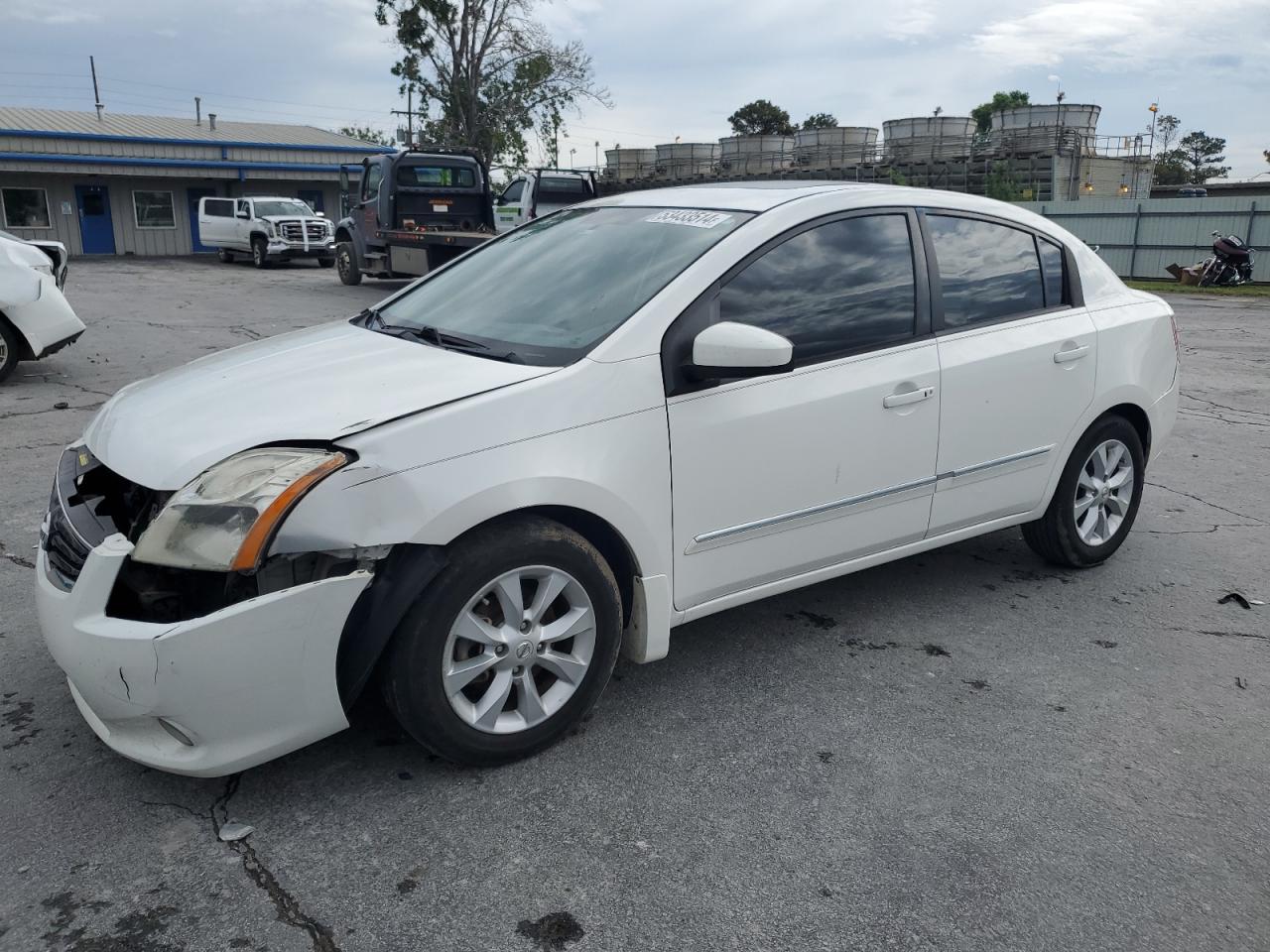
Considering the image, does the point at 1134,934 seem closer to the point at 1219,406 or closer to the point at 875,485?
the point at 875,485

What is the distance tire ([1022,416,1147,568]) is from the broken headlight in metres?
3.18

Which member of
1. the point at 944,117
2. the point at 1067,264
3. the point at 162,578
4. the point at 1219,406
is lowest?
the point at 1219,406

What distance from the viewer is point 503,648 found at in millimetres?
2842

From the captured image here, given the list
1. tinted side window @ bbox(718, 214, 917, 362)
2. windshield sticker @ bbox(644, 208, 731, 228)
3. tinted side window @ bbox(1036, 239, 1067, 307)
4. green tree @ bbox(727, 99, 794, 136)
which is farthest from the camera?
green tree @ bbox(727, 99, 794, 136)

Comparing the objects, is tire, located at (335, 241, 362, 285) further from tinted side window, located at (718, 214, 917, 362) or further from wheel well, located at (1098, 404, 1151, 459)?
tinted side window, located at (718, 214, 917, 362)

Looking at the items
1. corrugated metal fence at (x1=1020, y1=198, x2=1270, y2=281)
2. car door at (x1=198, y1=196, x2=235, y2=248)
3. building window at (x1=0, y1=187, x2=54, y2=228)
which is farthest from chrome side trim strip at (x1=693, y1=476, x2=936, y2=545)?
building window at (x1=0, y1=187, x2=54, y2=228)

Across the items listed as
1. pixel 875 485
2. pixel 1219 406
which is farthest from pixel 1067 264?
pixel 1219 406

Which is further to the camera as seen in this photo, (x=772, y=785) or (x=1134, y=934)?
(x=772, y=785)

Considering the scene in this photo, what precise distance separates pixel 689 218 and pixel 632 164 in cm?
4499

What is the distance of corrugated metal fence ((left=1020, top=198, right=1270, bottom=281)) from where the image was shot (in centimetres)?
2416

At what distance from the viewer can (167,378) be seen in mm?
3432

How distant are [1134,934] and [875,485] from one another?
5.49 ft

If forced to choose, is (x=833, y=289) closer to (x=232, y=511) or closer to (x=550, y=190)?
(x=232, y=511)

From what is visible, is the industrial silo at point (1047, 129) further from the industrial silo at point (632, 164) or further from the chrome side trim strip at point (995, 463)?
the chrome side trim strip at point (995, 463)
